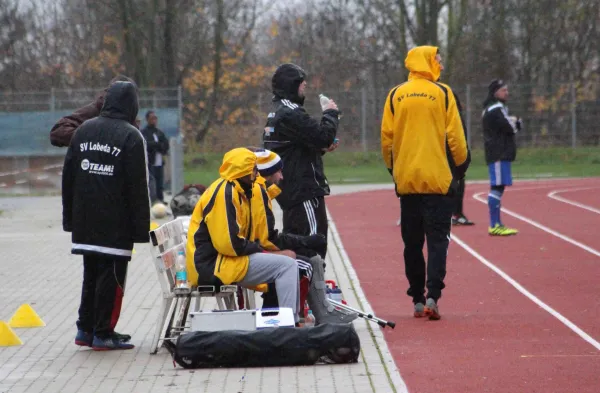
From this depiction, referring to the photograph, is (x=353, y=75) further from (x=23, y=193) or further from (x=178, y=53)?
(x=23, y=193)

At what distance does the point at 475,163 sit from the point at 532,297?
27215 mm

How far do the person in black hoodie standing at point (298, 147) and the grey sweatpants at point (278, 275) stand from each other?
0.63 meters

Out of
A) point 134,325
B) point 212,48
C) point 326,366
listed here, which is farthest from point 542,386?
point 212,48

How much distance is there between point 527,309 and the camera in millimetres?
9758

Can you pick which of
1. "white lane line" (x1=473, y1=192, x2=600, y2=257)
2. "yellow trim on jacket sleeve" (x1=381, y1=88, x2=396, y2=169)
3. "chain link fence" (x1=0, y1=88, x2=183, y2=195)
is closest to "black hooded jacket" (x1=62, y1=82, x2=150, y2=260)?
"yellow trim on jacket sleeve" (x1=381, y1=88, x2=396, y2=169)

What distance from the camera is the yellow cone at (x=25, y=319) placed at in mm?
9336

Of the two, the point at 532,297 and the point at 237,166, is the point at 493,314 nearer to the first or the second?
the point at 532,297

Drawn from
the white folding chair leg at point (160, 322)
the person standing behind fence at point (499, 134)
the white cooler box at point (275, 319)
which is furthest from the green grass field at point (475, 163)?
the white cooler box at point (275, 319)

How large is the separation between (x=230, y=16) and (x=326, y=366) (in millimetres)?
37796

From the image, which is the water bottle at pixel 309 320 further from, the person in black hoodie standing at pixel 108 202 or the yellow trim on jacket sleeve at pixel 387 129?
the yellow trim on jacket sleeve at pixel 387 129

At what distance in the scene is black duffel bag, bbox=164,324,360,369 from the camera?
7.41 meters

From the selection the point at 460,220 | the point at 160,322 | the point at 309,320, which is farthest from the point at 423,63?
the point at 460,220

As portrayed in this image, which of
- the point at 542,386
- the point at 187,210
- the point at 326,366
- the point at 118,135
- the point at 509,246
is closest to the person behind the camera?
the point at 542,386

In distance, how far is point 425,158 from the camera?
9125mm
